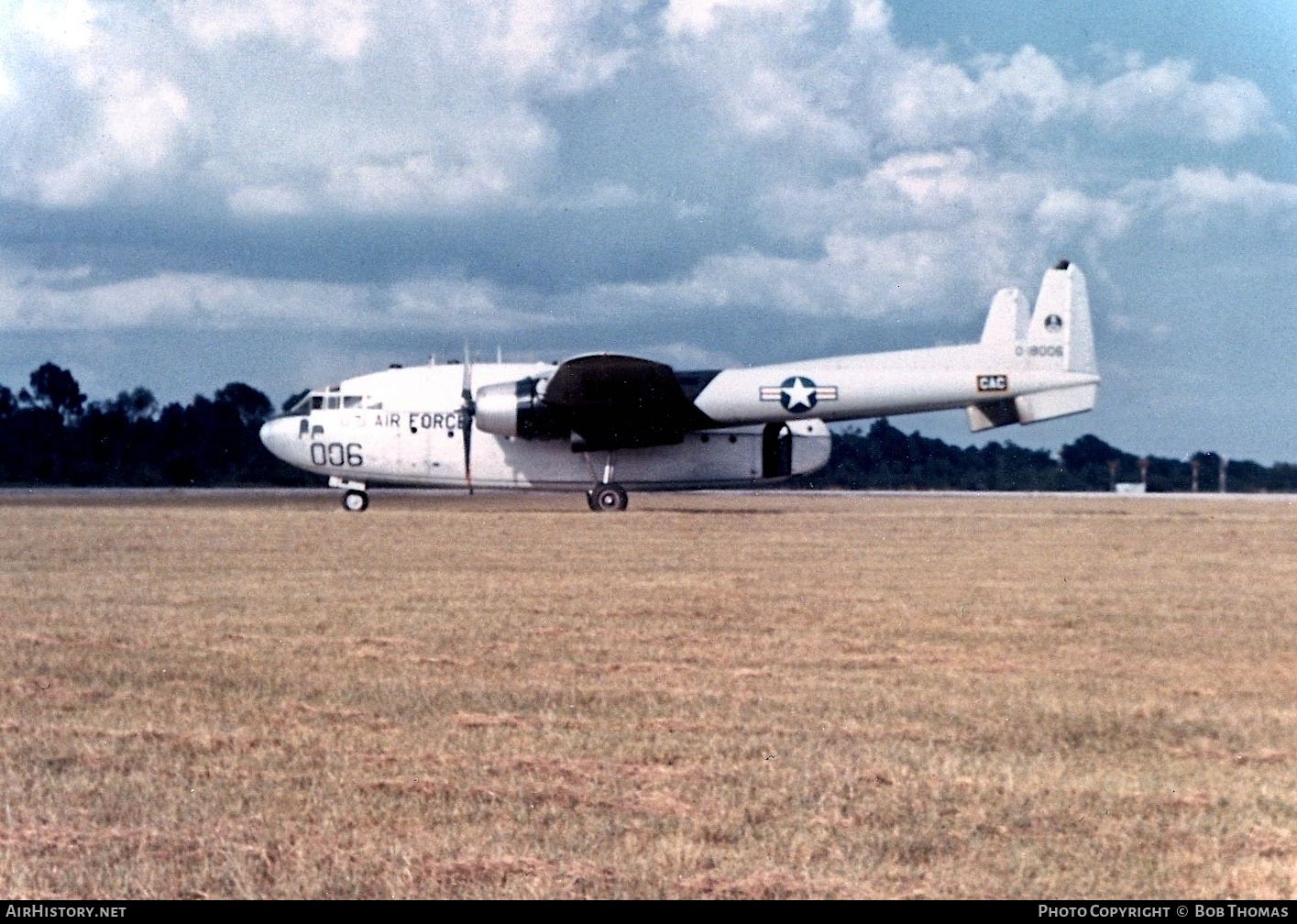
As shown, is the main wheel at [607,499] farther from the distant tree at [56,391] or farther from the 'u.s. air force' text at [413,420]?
the distant tree at [56,391]

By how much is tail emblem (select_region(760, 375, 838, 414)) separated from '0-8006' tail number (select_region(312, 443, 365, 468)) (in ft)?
34.5

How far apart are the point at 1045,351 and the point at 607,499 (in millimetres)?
11935

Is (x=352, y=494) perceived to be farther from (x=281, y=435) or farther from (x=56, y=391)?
(x=56, y=391)

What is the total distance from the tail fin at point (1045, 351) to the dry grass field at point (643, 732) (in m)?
18.7

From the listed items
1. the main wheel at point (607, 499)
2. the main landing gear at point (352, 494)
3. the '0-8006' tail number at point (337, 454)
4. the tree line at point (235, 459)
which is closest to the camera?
the main landing gear at point (352, 494)

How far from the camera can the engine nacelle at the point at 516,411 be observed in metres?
38.3

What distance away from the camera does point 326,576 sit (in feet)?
63.1

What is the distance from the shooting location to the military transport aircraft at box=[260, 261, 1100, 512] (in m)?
38.8

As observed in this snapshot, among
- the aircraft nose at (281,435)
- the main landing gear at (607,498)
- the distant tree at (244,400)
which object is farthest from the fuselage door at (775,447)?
the distant tree at (244,400)

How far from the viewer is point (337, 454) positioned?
39.7 meters

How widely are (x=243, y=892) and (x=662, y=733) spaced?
11.9 ft

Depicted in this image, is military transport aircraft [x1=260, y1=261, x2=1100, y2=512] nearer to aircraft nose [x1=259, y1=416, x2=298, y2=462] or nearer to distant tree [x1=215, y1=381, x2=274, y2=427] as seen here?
aircraft nose [x1=259, y1=416, x2=298, y2=462]
